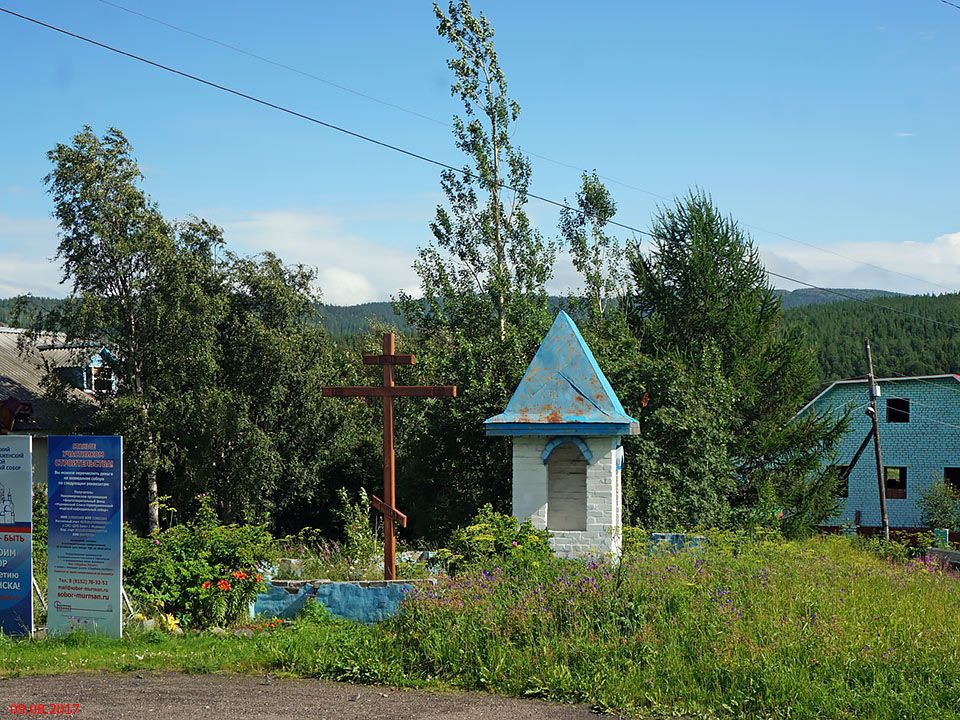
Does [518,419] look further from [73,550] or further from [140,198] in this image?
[140,198]

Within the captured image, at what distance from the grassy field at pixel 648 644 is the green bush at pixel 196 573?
29.8 inches

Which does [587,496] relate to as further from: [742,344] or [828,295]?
[828,295]

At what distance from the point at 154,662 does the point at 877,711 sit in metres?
6.63

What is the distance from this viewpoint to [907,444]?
44250 mm

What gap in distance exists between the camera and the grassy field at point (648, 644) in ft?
26.1

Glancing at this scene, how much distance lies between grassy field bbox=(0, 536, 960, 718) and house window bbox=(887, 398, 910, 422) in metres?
36.3

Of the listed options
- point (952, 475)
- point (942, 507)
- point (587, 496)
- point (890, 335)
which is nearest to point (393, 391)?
point (587, 496)

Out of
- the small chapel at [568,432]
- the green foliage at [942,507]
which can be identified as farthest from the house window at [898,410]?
the small chapel at [568,432]

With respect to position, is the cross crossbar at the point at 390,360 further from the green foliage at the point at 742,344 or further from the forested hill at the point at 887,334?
the forested hill at the point at 887,334

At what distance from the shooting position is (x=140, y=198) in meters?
27.7

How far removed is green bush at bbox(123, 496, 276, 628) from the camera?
1148 cm

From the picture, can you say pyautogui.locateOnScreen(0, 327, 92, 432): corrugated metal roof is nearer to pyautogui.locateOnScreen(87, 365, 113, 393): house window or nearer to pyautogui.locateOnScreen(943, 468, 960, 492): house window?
pyautogui.locateOnScreen(87, 365, 113, 393): house window

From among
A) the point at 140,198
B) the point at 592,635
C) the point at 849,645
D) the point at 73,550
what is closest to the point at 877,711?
the point at 849,645
